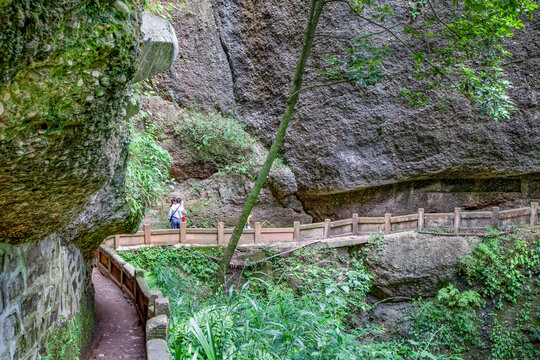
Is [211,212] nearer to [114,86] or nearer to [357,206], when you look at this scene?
[357,206]

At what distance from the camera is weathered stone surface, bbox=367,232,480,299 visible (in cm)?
1252

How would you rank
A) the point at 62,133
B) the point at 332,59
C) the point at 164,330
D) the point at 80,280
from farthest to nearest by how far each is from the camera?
the point at 332,59 → the point at 80,280 → the point at 164,330 → the point at 62,133

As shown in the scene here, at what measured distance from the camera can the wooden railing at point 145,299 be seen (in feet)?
13.7

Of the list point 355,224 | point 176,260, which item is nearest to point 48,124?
point 176,260

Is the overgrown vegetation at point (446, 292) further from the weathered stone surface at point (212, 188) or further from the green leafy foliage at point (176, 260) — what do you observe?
the weathered stone surface at point (212, 188)

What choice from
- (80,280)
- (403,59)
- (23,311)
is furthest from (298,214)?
(23,311)

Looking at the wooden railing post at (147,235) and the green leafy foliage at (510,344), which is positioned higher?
the wooden railing post at (147,235)

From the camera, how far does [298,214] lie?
614 inches

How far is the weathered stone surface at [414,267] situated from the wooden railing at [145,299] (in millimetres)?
7756

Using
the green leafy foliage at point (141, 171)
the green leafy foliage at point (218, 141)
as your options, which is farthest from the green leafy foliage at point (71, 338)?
the green leafy foliage at point (218, 141)

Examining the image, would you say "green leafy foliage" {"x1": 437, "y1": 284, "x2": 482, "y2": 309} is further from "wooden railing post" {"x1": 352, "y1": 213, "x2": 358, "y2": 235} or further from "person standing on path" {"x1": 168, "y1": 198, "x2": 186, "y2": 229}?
"person standing on path" {"x1": 168, "y1": 198, "x2": 186, "y2": 229}

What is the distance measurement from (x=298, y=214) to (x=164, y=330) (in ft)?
37.5

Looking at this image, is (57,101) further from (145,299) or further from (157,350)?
(145,299)

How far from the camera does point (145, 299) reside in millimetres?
6000
